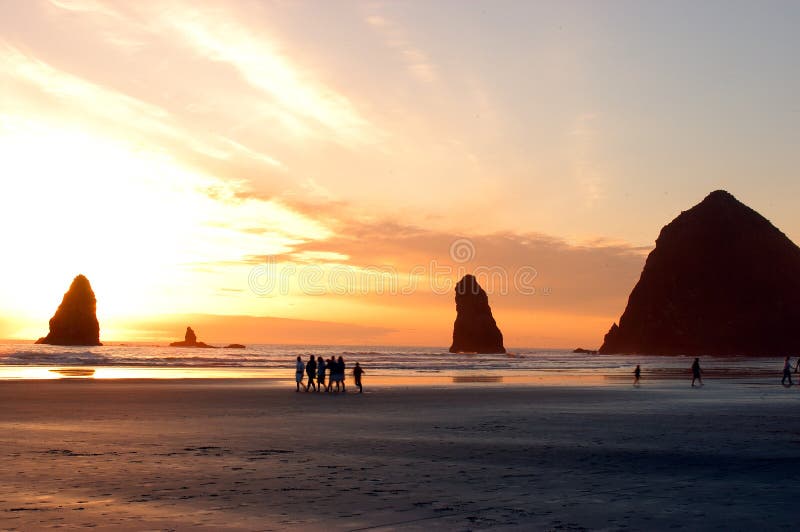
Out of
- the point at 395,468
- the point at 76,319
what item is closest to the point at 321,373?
the point at 395,468

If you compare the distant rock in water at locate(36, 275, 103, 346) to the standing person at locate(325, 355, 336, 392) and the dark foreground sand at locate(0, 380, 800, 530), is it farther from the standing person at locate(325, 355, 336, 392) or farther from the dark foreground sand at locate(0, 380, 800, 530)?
the dark foreground sand at locate(0, 380, 800, 530)

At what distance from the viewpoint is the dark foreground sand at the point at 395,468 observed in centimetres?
928

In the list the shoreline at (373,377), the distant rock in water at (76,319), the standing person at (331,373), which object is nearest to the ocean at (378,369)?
the shoreline at (373,377)

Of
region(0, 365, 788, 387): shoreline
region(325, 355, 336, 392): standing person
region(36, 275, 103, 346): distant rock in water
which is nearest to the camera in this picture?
region(325, 355, 336, 392): standing person

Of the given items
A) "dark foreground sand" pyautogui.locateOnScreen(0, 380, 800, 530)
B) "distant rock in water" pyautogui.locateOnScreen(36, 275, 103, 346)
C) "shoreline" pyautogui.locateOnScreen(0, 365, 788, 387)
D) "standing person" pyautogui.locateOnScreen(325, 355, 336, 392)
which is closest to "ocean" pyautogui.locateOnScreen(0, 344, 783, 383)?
"shoreline" pyautogui.locateOnScreen(0, 365, 788, 387)

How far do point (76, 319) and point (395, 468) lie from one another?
654 feet

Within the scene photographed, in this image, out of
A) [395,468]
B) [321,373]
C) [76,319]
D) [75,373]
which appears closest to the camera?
[395,468]

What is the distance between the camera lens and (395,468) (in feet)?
43.9

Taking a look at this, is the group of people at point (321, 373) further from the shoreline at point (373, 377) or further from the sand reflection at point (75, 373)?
the sand reflection at point (75, 373)

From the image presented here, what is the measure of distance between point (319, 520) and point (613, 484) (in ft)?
17.5

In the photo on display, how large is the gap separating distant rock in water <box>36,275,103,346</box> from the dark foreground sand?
179429 mm

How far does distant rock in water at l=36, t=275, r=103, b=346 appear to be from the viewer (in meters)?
190

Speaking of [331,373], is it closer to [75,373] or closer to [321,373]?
[321,373]

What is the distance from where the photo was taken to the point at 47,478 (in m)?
11.8
